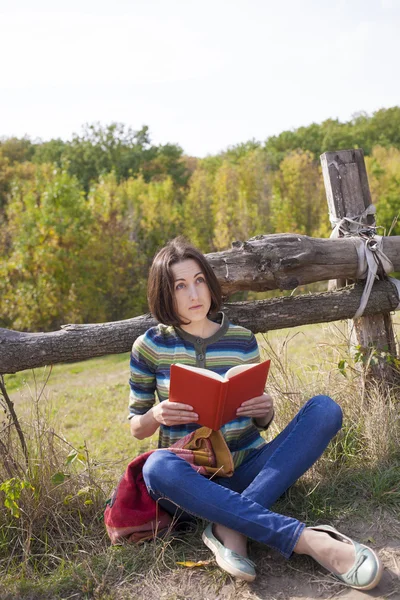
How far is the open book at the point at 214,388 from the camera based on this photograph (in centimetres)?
237

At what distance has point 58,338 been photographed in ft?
9.87

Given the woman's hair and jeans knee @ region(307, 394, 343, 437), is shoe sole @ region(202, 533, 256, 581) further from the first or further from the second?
the woman's hair

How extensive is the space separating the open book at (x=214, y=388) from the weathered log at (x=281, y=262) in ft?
2.74

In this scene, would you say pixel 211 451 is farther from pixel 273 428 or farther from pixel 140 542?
pixel 273 428

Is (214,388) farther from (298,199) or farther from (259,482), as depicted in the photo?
(298,199)

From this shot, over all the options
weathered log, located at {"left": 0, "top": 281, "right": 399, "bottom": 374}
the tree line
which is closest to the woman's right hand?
weathered log, located at {"left": 0, "top": 281, "right": 399, "bottom": 374}

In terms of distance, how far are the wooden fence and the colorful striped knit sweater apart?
0.37 meters

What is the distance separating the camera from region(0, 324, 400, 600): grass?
2.43m

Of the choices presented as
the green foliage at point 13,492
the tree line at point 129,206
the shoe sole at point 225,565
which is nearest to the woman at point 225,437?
the shoe sole at point 225,565

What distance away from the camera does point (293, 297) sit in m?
Answer: 3.44

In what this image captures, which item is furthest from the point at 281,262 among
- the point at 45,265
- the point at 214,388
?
the point at 45,265

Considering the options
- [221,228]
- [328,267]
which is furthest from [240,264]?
[221,228]

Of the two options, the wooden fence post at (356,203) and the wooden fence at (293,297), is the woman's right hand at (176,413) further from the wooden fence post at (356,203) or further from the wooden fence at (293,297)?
the wooden fence post at (356,203)

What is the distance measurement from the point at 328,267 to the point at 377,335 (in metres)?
0.52
